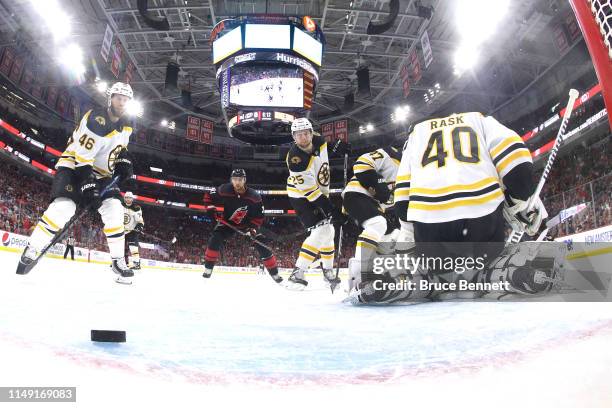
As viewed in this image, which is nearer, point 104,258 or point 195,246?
point 104,258

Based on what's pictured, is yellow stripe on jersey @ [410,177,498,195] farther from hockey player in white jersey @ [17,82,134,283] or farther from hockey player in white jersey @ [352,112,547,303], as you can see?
hockey player in white jersey @ [17,82,134,283]

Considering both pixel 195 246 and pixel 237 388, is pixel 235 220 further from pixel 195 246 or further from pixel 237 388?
pixel 195 246

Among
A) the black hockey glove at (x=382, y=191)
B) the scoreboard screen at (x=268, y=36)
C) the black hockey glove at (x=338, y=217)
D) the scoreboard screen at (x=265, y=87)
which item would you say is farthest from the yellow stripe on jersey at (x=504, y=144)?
the scoreboard screen at (x=268, y=36)

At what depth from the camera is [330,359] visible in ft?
3.55

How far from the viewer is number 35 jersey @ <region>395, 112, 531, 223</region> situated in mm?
2037

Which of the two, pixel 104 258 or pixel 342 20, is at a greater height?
pixel 342 20

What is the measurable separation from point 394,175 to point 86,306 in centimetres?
246

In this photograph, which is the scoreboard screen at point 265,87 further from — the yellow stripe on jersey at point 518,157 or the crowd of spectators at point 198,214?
the yellow stripe on jersey at point 518,157

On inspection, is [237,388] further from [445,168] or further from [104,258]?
[104,258]

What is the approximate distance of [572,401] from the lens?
777 millimetres

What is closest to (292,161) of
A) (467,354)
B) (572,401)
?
(467,354)

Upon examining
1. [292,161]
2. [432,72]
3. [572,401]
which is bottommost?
[572,401]

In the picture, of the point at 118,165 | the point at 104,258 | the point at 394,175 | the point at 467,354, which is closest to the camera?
the point at 467,354

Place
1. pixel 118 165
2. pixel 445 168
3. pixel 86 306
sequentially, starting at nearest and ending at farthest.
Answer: pixel 86 306 < pixel 445 168 < pixel 118 165
